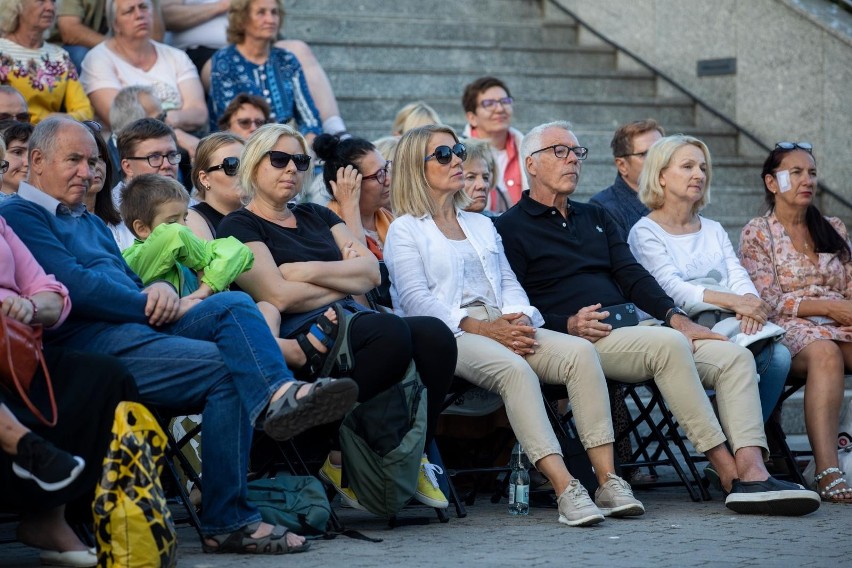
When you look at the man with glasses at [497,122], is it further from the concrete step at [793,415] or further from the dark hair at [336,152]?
the concrete step at [793,415]

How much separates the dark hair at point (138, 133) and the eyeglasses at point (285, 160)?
992 mm

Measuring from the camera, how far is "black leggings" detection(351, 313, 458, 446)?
19.3 ft

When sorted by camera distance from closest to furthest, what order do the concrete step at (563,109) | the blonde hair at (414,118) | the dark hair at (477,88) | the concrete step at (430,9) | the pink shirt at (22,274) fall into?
the pink shirt at (22,274)
the blonde hair at (414,118)
the dark hair at (477,88)
the concrete step at (563,109)
the concrete step at (430,9)

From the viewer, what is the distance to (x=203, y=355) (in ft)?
17.5

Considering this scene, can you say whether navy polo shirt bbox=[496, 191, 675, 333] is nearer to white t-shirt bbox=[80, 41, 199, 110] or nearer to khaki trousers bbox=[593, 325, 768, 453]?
khaki trousers bbox=[593, 325, 768, 453]

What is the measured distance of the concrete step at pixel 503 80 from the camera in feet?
36.6

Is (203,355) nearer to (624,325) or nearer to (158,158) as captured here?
(158,158)

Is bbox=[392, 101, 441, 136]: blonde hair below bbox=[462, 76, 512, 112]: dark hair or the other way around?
below

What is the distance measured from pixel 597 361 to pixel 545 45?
6.48 metres

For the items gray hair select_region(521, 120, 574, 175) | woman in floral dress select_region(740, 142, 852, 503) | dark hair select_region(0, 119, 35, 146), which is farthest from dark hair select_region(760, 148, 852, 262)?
dark hair select_region(0, 119, 35, 146)

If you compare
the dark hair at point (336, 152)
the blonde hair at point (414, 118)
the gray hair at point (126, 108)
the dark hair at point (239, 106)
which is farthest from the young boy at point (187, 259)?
the blonde hair at point (414, 118)

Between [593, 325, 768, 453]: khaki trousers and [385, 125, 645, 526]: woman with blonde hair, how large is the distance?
0.32 metres

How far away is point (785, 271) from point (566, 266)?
4.67ft

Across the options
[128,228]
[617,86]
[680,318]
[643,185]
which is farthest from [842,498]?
[617,86]
